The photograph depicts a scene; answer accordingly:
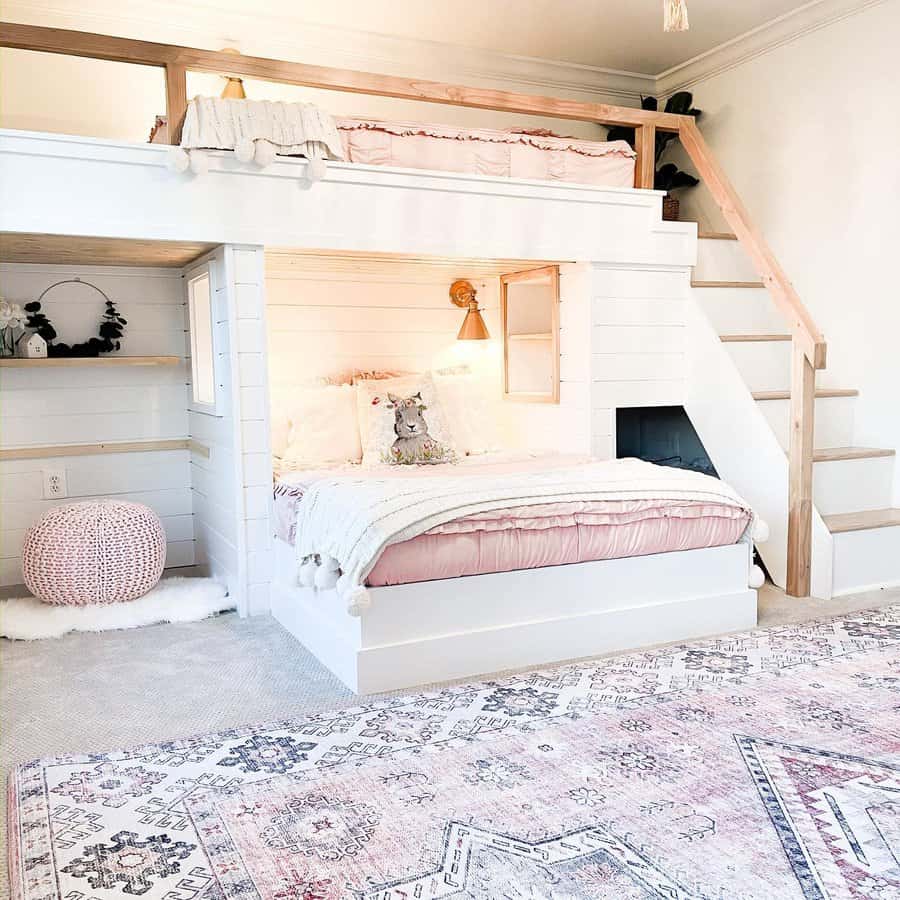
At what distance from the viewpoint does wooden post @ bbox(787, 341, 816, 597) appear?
3.57 m

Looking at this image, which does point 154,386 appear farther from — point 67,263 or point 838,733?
point 838,733

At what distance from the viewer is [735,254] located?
459 cm

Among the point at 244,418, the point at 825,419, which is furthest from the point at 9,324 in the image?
the point at 825,419

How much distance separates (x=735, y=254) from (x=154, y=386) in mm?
2979

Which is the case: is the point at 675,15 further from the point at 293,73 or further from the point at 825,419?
the point at 825,419

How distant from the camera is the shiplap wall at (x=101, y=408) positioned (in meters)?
4.03

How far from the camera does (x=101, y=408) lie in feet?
13.8

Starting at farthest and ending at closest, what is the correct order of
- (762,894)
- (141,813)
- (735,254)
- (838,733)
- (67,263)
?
(735,254) → (67,263) → (838,733) → (141,813) → (762,894)

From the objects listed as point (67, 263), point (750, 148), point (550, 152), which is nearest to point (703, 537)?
point (550, 152)

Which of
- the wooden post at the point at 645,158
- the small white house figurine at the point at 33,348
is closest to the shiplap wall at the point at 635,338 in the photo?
the wooden post at the point at 645,158

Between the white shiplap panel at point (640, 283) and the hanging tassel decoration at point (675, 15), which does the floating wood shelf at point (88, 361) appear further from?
the hanging tassel decoration at point (675, 15)

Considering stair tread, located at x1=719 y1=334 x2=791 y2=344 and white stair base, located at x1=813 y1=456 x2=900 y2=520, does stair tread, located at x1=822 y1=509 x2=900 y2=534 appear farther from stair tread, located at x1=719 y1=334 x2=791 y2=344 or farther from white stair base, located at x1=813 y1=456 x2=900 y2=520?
stair tread, located at x1=719 y1=334 x2=791 y2=344

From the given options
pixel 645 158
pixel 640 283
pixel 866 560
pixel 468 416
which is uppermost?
pixel 645 158

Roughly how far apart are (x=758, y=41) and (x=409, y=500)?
343 centimetres
